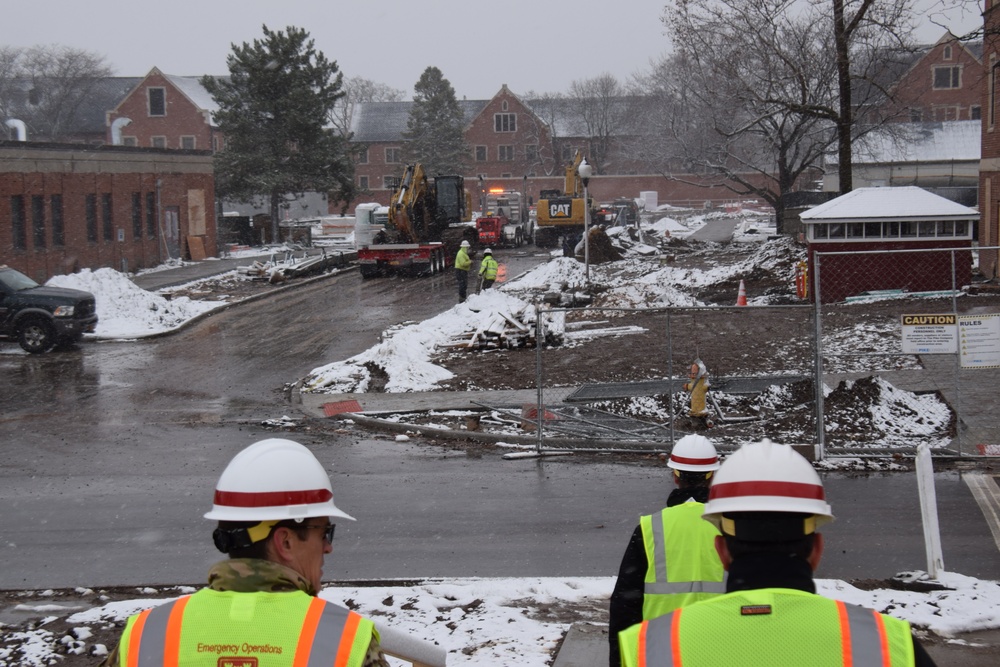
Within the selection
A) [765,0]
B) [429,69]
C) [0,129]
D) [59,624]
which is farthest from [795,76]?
[0,129]

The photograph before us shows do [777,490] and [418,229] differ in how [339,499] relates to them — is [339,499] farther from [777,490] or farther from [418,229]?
[418,229]

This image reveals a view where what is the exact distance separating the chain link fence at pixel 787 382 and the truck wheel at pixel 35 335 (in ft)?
36.5

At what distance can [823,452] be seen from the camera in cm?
1320

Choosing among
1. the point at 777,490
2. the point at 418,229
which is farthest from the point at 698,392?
the point at 418,229

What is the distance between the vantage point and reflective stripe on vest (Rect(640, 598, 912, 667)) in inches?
98.3

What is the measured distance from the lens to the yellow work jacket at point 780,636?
2.51 m

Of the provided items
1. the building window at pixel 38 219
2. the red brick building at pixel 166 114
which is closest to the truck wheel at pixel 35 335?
the building window at pixel 38 219

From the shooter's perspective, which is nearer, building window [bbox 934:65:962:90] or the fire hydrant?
the fire hydrant

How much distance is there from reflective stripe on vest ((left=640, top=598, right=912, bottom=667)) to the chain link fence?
430 inches

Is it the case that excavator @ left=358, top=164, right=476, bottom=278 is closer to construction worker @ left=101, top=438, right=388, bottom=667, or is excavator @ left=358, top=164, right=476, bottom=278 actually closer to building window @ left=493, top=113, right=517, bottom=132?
construction worker @ left=101, top=438, right=388, bottom=667

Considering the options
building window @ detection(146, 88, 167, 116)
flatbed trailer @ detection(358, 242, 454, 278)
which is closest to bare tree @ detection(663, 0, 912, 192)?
flatbed trailer @ detection(358, 242, 454, 278)

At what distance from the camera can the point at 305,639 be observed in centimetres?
275

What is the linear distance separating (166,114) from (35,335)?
5669 cm

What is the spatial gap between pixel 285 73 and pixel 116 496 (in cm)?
4391
